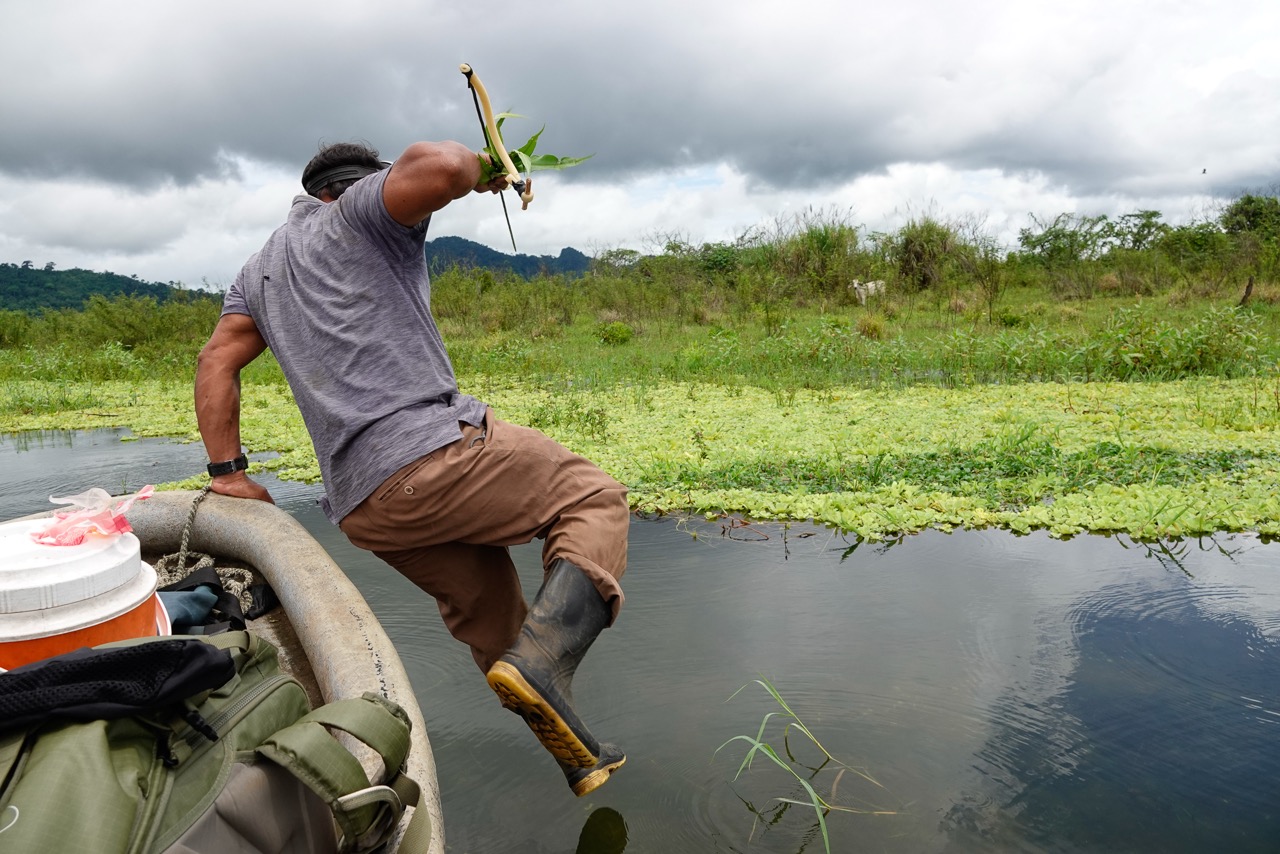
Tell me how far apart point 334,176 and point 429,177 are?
580 millimetres

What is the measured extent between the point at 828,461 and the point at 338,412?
356 centimetres

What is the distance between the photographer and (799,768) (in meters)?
2.10

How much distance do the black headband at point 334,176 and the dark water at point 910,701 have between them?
145cm

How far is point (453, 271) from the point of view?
16531 mm

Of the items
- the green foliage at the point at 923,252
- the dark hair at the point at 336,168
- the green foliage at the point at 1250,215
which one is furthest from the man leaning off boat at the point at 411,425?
the green foliage at the point at 1250,215

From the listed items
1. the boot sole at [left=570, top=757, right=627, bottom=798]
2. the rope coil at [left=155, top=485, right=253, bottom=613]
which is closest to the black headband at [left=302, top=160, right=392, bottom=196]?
the rope coil at [left=155, top=485, right=253, bottom=613]

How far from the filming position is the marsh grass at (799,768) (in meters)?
1.92

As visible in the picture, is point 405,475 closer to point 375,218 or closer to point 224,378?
point 375,218

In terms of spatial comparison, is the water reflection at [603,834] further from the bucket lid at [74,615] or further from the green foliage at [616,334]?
the green foliage at [616,334]

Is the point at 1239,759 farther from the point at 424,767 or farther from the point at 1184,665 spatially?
the point at 424,767

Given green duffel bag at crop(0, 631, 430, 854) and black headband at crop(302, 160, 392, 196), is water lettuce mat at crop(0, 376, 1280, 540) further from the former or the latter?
green duffel bag at crop(0, 631, 430, 854)

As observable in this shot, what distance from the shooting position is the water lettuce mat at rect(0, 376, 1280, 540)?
12.8ft

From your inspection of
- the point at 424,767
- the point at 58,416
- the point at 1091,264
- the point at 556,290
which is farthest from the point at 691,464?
the point at 1091,264

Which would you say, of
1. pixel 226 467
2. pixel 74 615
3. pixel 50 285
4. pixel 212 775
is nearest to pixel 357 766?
pixel 212 775
